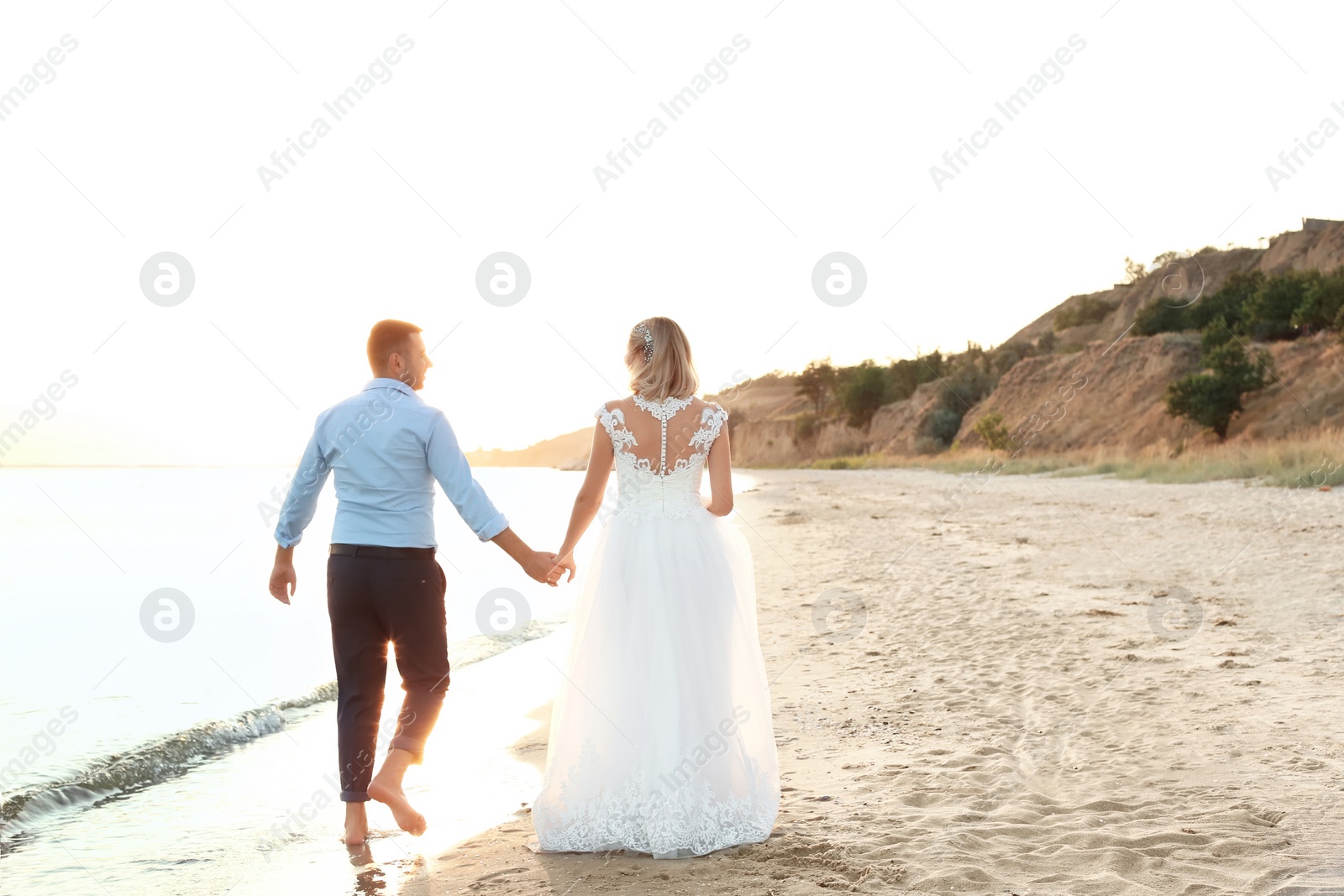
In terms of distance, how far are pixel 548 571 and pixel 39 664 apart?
8.35 m

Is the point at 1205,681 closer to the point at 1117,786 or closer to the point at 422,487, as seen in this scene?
the point at 1117,786

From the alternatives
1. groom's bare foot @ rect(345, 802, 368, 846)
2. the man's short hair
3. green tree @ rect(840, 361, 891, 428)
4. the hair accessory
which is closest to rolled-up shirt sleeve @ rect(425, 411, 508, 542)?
the man's short hair

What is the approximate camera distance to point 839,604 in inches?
397

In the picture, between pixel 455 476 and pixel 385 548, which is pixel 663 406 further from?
pixel 385 548

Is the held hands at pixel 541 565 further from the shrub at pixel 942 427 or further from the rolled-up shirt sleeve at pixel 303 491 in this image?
the shrub at pixel 942 427

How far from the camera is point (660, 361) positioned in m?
3.84

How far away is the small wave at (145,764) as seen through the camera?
5.37 m

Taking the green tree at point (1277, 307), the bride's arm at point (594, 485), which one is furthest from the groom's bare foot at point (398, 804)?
the green tree at point (1277, 307)

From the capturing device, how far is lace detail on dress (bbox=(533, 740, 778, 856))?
3.61m

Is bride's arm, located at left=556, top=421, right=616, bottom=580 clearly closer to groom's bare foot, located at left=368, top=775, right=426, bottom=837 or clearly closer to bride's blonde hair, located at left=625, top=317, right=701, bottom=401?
bride's blonde hair, located at left=625, top=317, right=701, bottom=401

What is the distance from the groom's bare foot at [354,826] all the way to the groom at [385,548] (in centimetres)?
8

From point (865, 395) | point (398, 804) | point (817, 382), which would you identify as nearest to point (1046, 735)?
point (398, 804)

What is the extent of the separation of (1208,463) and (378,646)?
24876 mm

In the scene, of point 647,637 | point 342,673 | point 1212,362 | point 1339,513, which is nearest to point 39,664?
point 342,673
